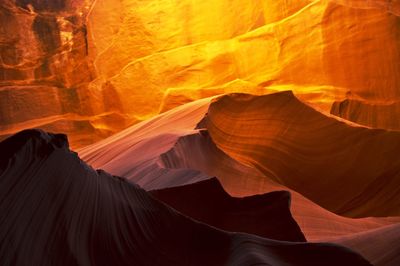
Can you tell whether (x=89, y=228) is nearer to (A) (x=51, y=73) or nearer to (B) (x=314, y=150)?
(B) (x=314, y=150)

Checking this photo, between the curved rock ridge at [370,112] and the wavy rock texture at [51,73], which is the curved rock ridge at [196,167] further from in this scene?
the wavy rock texture at [51,73]

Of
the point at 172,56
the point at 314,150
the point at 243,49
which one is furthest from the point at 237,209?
the point at 172,56

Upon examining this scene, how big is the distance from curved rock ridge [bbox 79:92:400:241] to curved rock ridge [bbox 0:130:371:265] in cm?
84

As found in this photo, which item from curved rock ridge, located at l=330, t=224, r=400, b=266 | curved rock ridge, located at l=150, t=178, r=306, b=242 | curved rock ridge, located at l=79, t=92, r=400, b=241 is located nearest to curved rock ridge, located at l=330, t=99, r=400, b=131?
curved rock ridge, located at l=79, t=92, r=400, b=241

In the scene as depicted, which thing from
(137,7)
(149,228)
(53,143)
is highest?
(137,7)

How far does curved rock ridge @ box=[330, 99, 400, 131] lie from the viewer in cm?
776

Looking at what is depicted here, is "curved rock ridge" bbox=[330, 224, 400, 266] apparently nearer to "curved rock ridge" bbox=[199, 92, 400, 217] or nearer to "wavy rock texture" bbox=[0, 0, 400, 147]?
"curved rock ridge" bbox=[199, 92, 400, 217]

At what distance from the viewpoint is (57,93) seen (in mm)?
10062

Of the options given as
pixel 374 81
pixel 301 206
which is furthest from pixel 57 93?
pixel 301 206

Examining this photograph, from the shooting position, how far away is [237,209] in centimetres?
231

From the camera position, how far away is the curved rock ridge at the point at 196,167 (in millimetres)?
3161

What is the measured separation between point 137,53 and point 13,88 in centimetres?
227

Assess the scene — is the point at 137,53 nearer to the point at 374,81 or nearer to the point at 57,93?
the point at 57,93

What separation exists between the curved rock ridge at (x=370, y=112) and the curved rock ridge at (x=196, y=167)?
3.47m
